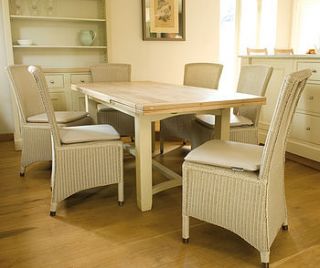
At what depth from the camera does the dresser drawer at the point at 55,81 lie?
3.69 meters

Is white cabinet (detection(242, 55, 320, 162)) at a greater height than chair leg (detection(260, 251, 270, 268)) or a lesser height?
greater

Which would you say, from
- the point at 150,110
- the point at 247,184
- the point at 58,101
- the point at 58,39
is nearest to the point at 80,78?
the point at 58,101

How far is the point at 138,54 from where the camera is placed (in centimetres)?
447

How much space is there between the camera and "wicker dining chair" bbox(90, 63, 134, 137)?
3.37m

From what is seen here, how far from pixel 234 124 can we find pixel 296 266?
4.16ft

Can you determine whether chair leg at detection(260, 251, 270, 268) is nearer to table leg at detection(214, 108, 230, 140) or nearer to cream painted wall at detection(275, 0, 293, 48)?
table leg at detection(214, 108, 230, 140)

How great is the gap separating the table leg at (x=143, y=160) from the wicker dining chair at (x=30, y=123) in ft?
3.31

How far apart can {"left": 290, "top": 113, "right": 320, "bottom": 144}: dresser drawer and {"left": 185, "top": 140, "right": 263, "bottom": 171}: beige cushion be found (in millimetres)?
1376

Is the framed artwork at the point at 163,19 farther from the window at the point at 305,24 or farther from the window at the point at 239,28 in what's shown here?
the window at the point at 305,24

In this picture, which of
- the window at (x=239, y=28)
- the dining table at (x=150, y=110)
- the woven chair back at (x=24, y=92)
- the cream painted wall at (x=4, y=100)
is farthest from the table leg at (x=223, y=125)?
the window at (x=239, y=28)

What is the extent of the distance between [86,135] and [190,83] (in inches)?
65.3

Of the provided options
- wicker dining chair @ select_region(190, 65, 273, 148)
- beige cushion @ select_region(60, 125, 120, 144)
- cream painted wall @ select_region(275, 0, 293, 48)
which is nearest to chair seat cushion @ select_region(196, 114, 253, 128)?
wicker dining chair @ select_region(190, 65, 273, 148)

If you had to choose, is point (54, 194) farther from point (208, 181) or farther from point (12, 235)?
point (208, 181)

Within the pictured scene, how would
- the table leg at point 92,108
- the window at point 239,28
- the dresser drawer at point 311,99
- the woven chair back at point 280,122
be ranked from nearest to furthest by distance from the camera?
the woven chair back at point 280,122, the dresser drawer at point 311,99, the table leg at point 92,108, the window at point 239,28
